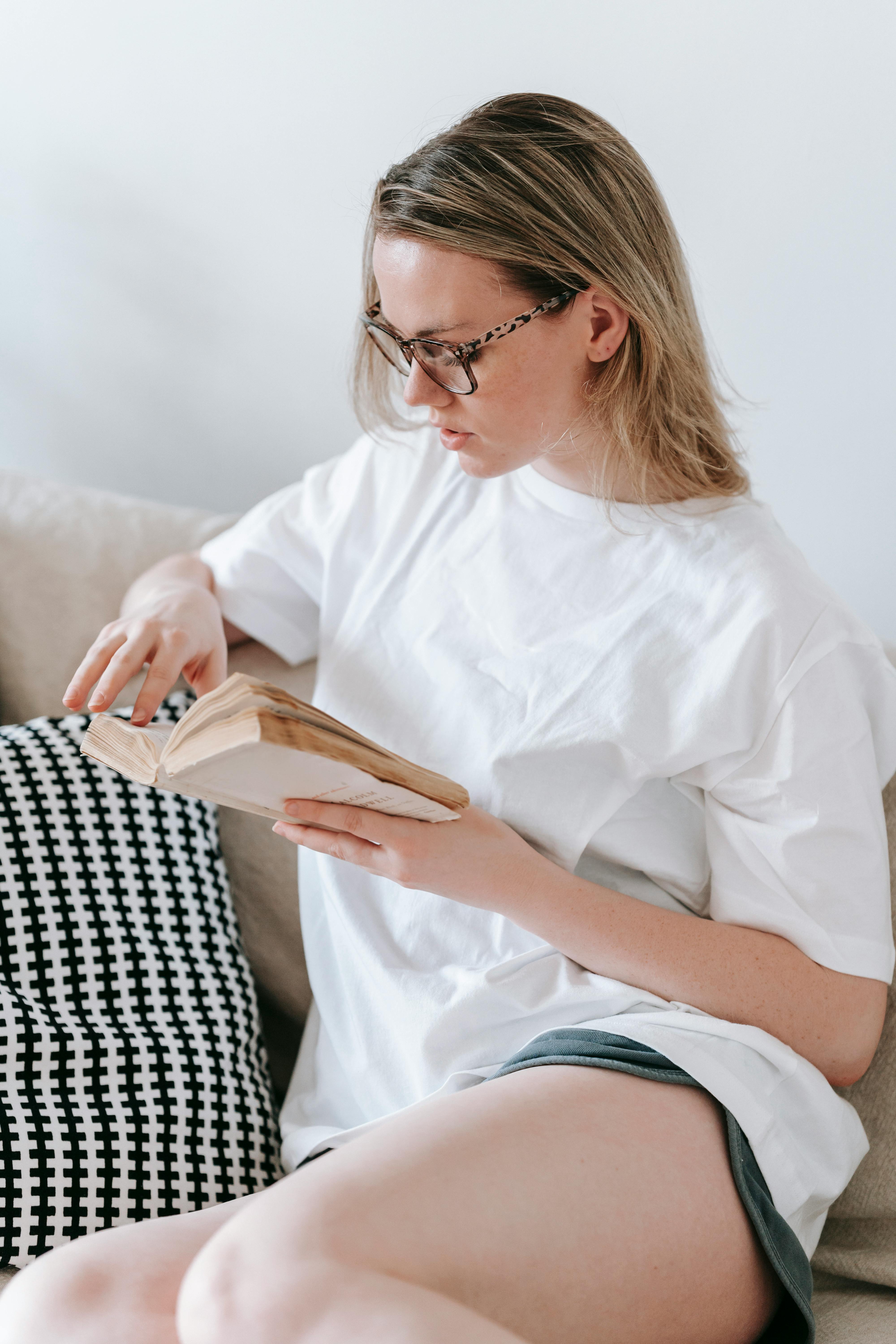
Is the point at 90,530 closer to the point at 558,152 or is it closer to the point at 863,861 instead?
the point at 558,152

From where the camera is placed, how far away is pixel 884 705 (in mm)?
1030

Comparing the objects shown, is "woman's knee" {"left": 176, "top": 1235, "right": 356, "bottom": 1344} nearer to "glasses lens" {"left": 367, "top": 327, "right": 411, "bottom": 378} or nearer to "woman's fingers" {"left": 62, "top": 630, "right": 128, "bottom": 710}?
"woman's fingers" {"left": 62, "top": 630, "right": 128, "bottom": 710}

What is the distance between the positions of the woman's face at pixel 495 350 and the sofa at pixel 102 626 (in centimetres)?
46

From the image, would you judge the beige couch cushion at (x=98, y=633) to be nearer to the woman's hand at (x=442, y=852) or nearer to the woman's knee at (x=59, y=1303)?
the woman's hand at (x=442, y=852)

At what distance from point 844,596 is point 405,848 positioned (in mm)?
890

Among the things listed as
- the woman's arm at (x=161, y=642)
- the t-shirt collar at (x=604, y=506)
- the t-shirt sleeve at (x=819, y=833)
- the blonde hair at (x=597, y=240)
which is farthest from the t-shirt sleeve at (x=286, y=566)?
the t-shirt sleeve at (x=819, y=833)

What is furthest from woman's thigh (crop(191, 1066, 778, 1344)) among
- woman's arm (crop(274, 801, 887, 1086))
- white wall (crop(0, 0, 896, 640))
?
white wall (crop(0, 0, 896, 640))

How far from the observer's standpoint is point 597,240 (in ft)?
3.13

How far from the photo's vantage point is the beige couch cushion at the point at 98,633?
1.33 meters

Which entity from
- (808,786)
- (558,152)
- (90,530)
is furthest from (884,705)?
(90,530)

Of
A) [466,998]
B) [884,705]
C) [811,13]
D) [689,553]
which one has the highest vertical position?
[811,13]

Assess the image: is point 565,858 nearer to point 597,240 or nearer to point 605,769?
point 605,769

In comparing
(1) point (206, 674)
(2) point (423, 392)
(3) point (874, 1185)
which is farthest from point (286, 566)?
(3) point (874, 1185)

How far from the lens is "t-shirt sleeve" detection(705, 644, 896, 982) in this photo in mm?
961
